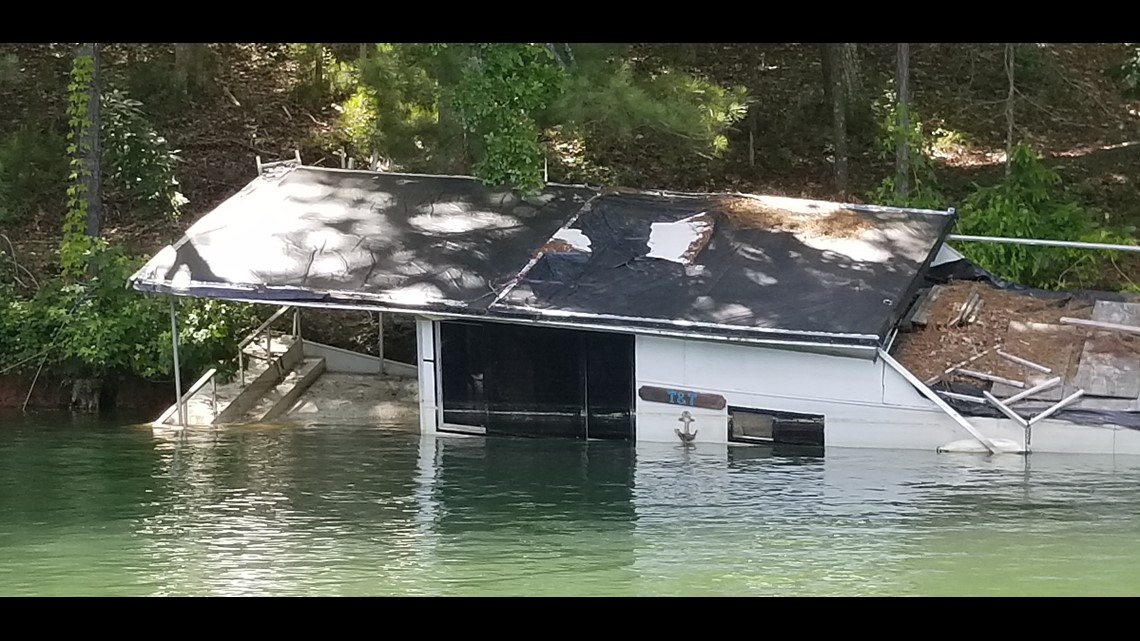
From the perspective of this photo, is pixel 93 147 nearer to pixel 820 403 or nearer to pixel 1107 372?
pixel 820 403

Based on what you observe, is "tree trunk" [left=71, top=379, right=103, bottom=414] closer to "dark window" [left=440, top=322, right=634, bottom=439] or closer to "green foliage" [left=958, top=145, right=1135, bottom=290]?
"dark window" [left=440, top=322, right=634, bottom=439]

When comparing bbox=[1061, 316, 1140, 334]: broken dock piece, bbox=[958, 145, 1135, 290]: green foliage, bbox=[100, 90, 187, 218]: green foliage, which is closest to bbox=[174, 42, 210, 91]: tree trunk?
bbox=[100, 90, 187, 218]: green foliage

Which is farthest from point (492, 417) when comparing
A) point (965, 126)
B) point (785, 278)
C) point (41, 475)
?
point (965, 126)

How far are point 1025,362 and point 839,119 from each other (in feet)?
33.6

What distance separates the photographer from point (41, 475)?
16.6 m

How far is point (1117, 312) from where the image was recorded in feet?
57.5

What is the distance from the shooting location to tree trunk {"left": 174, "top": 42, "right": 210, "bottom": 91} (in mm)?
29625

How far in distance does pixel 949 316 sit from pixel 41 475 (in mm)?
11109

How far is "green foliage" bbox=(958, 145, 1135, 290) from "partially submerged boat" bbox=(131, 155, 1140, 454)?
8.74 feet

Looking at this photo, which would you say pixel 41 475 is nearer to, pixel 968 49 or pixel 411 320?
pixel 411 320

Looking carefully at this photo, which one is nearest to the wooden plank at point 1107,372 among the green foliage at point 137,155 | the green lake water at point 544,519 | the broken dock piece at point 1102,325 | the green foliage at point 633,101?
the broken dock piece at point 1102,325

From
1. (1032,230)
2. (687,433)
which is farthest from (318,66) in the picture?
(687,433)

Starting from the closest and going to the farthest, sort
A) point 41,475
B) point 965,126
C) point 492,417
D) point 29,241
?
point 41,475 → point 492,417 → point 29,241 → point 965,126

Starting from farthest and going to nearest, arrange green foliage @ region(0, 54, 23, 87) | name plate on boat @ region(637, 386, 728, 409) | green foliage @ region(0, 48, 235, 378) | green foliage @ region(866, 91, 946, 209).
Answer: green foliage @ region(0, 54, 23, 87), green foliage @ region(866, 91, 946, 209), green foliage @ region(0, 48, 235, 378), name plate on boat @ region(637, 386, 728, 409)
